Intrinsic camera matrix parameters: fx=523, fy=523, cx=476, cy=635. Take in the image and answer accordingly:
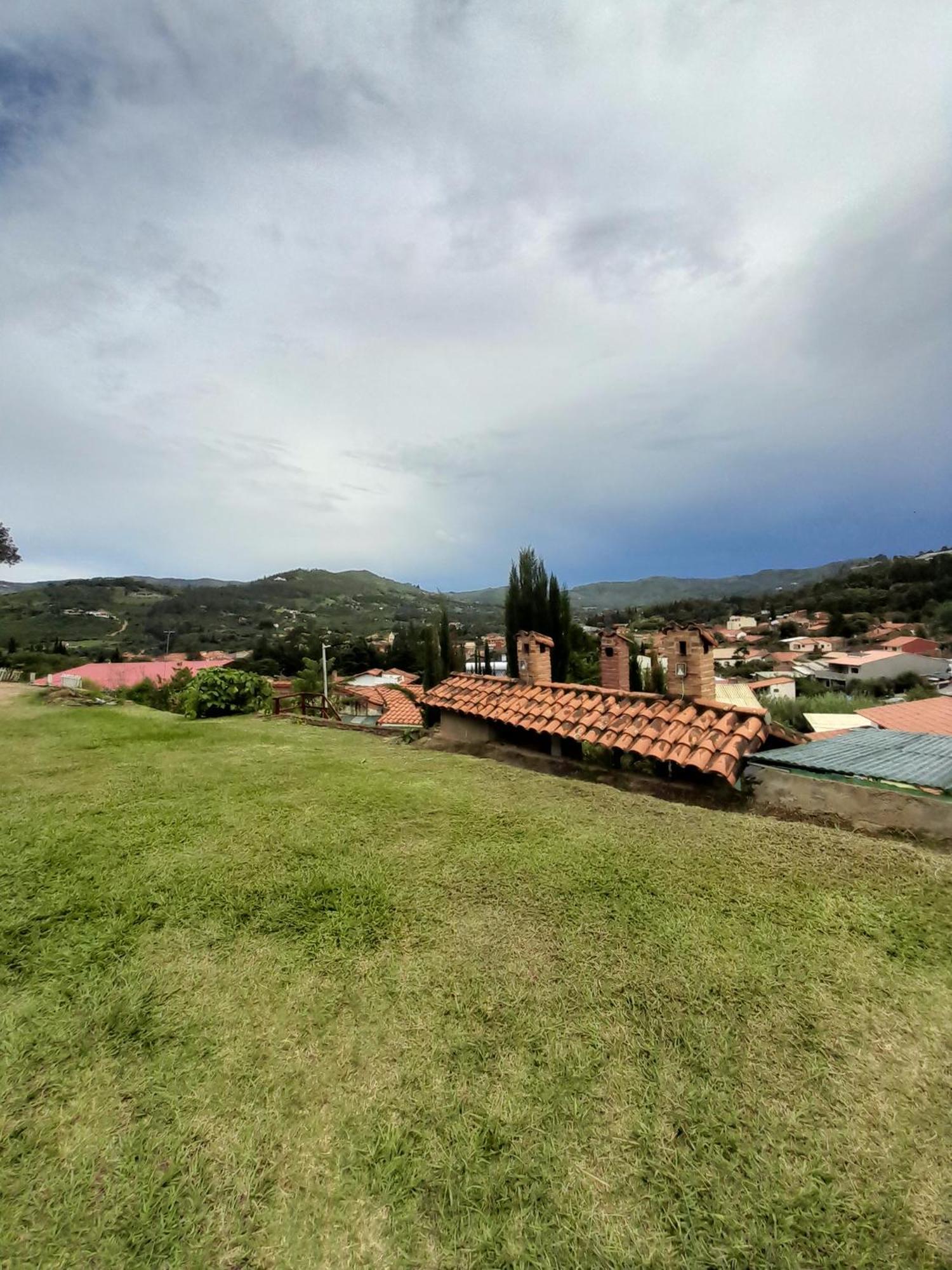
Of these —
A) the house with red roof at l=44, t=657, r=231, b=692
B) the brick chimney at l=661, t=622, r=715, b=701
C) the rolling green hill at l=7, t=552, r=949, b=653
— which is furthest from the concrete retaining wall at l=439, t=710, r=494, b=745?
the rolling green hill at l=7, t=552, r=949, b=653

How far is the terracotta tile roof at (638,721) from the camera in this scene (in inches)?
200

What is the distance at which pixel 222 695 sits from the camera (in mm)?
12930

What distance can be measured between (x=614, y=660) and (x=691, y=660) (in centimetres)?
141

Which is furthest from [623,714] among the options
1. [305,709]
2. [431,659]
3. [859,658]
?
[859,658]

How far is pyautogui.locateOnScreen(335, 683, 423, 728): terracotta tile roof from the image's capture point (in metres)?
26.2

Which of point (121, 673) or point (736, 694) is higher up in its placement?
point (121, 673)

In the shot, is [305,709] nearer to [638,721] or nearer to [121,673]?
[638,721]

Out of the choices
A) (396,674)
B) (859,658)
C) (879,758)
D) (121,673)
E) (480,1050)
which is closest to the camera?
(480,1050)

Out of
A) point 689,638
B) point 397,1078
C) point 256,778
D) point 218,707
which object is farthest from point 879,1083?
point 218,707

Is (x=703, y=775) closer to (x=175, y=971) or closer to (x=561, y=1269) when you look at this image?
(x=561, y=1269)

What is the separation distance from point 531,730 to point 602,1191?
15.4 ft

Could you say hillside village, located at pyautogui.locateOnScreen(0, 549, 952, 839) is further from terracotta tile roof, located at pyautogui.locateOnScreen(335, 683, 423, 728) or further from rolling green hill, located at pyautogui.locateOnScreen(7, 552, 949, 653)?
rolling green hill, located at pyautogui.locateOnScreen(7, 552, 949, 653)

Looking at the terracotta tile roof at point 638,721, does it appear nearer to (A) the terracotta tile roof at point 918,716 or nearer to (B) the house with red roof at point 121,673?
(A) the terracotta tile roof at point 918,716

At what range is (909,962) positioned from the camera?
9.59 ft
